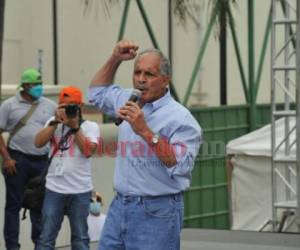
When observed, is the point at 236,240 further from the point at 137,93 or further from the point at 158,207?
the point at 137,93

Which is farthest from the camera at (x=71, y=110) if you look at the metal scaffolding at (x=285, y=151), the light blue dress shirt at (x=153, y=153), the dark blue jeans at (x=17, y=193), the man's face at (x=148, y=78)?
the metal scaffolding at (x=285, y=151)

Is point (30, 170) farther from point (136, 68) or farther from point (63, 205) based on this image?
point (136, 68)

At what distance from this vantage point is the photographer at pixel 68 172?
26.5 feet

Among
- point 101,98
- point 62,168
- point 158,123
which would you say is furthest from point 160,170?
point 62,168

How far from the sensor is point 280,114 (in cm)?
1158

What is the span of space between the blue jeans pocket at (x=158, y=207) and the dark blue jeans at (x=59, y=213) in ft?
9.44

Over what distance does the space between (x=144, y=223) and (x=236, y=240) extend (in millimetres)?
5321

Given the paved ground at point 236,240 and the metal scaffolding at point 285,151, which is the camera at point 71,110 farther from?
the metal scaffolding at point 285,151

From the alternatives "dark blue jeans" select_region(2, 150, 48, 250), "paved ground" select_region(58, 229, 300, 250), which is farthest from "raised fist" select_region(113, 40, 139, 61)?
"paved ground" select_region(58, 229, 300, 250)

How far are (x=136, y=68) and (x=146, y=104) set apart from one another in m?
0.20

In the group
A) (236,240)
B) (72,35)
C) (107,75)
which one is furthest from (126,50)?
(72,35)

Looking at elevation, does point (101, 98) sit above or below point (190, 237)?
above

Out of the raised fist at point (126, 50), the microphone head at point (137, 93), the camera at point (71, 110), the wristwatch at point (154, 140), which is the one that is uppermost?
the raised fist at point (126, 50)

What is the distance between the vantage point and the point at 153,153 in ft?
17.0
